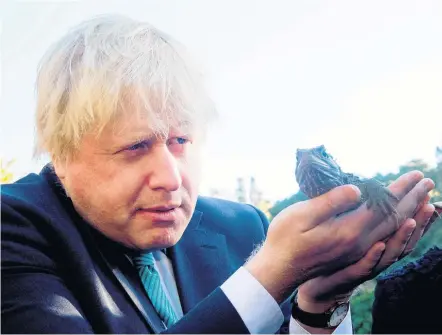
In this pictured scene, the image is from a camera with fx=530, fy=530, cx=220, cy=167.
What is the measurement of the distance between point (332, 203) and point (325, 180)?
91mm

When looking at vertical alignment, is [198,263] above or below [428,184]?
below

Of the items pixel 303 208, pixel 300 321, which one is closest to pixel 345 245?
pixel 303 208

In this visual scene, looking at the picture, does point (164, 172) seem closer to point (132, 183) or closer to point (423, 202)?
point (132, 183)

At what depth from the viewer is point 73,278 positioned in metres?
1.20

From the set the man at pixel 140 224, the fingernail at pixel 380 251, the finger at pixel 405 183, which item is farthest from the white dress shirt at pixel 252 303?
the finger at pixel 405 183

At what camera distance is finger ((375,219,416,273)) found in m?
1.00

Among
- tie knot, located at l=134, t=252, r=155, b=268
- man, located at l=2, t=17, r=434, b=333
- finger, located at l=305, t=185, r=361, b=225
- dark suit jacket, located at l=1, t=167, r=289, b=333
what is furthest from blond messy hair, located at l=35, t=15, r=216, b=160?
finger, located at l=305, t=185, r=361, b=225

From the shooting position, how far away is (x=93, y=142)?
3.99 feet

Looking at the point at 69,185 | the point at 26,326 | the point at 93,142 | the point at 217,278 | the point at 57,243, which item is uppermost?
the point at 93,142

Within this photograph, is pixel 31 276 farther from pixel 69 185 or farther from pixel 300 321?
pixel 300 321

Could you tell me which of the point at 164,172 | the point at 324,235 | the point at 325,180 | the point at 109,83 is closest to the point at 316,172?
the point at 325,180

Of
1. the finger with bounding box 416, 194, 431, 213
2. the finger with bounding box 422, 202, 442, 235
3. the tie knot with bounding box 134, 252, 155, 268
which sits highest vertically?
the finger with bounding box 416, 194, 431, 213

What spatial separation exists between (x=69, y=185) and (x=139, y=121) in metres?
0.24

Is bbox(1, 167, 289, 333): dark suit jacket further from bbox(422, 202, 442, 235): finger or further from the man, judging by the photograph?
bbox(422, 202, 442, 235): finger
